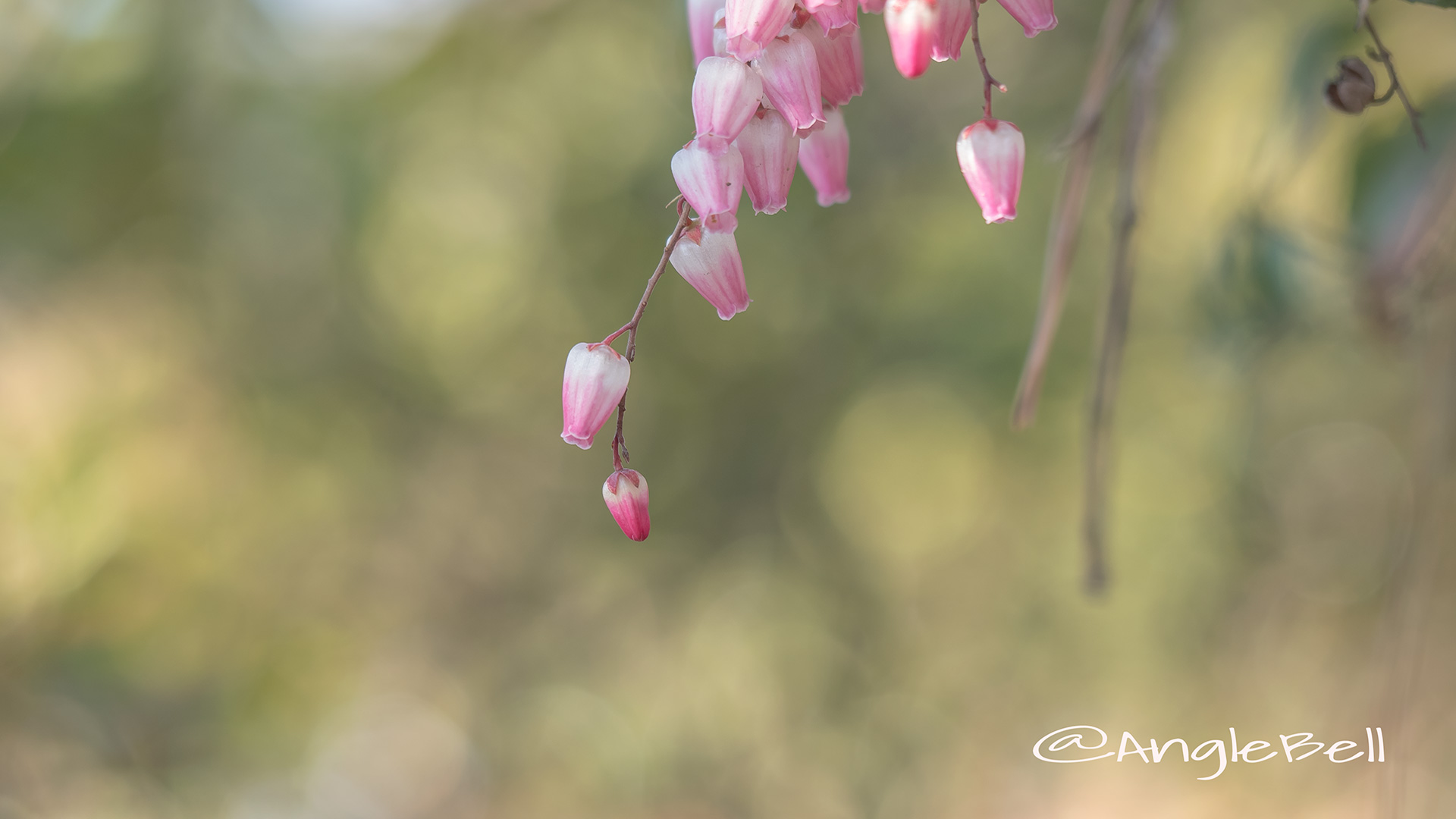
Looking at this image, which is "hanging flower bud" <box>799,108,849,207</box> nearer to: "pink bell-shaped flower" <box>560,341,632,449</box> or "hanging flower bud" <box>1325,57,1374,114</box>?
"pink bell-shaped flower" <box>560,341,632,449</box>

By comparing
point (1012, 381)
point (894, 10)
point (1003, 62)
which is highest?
point (1003, 62)

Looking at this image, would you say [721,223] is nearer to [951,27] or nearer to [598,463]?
[951,27]

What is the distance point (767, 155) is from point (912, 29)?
0.07m

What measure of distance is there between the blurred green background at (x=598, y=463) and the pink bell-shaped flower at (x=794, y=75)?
1.18 m

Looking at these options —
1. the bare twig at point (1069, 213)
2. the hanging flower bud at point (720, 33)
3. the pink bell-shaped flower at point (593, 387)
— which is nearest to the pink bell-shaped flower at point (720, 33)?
the hanging flower bud at point (720, 33)

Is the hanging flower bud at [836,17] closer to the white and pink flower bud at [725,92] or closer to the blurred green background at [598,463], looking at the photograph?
the white and pink flower bud at [725,92]

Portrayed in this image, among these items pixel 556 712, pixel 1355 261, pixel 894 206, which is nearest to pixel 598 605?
pixel 556 712

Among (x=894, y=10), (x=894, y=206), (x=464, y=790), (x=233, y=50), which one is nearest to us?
(x=894, y=10)

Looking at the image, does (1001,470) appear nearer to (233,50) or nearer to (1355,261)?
(1355,261)

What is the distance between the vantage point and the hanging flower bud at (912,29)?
296 millimetres

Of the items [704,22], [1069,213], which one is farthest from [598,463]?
[704,22]

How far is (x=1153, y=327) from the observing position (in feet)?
6.14

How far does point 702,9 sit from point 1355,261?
1.96ft

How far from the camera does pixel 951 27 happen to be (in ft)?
1.04
